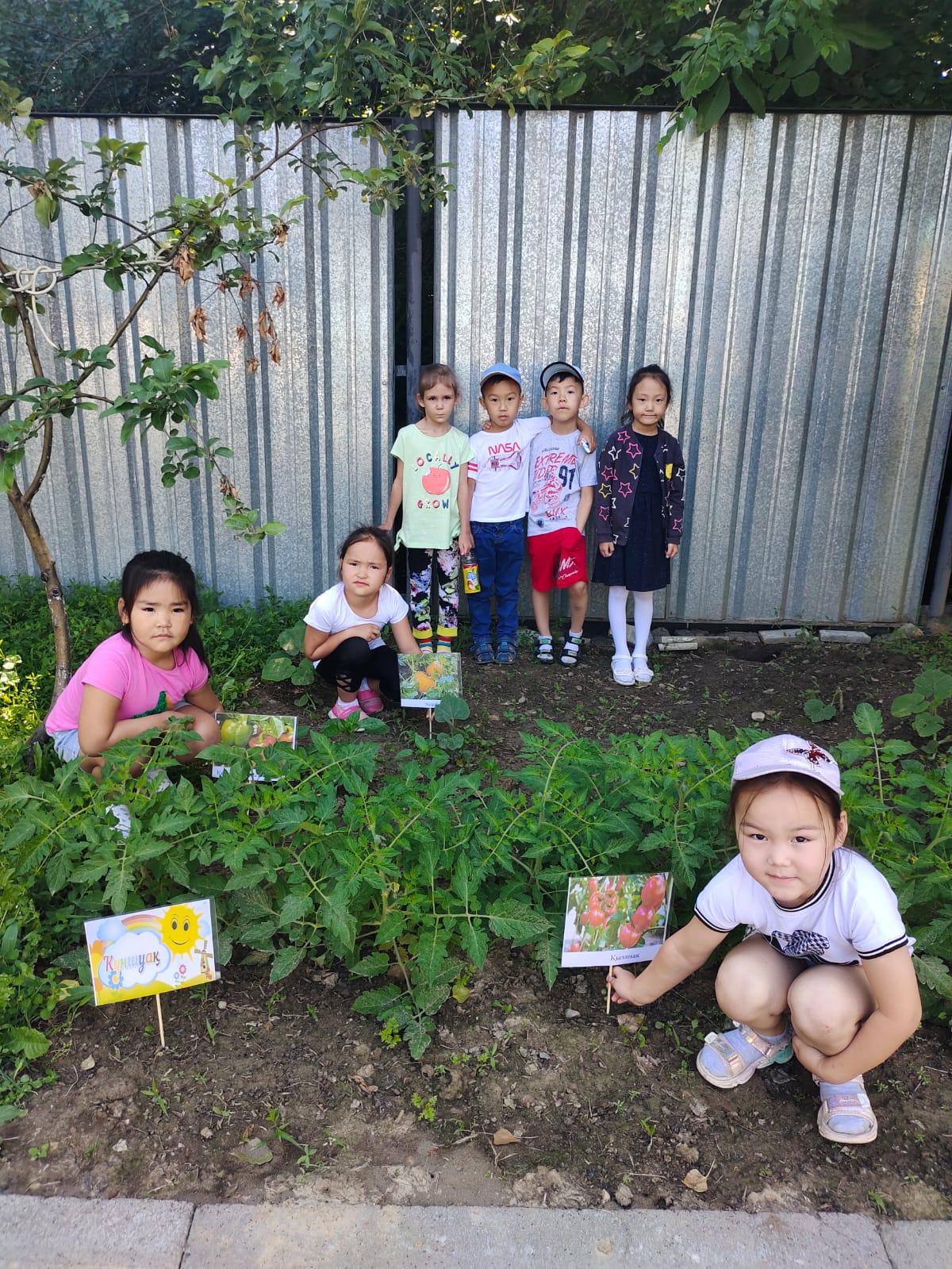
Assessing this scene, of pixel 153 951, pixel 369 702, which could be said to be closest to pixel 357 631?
pixel 369 702

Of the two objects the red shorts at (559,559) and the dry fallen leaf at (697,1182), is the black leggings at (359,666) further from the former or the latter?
the dry fallen leaf at (697,1182)

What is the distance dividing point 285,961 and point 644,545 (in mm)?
3381

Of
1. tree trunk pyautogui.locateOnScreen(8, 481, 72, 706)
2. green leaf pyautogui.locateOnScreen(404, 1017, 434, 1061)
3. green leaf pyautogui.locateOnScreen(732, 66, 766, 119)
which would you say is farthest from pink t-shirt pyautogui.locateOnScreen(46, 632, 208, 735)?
green leaf pyautogui.locateOnScreen(732, 66, 766, 119)

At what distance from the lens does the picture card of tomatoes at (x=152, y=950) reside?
87.3 inches

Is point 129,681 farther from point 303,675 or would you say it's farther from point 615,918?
point 615,918

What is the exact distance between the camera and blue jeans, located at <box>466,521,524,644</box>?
5156 mm

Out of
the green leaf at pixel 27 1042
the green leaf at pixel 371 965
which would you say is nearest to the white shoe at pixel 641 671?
the green leaf at pixel 371 965

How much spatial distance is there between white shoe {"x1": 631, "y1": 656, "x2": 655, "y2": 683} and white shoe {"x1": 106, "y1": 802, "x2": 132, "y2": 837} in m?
3.08

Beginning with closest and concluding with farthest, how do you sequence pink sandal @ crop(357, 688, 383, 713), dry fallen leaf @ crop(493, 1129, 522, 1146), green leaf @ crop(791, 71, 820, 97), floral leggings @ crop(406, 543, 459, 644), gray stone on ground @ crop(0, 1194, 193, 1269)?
gray stone on ground @ crop(0, 1194, 193, 1269) → dry fallen leaf @ crop(493, 1129, 522, 1146) → pink sandal @ crop(357, 688, 383, 713) → green leaf @ crop(791, 71, 820, 97) → floral leggings @ crop(406, 543, 459, 644)

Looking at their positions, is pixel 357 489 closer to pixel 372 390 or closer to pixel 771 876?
pixel 372 390

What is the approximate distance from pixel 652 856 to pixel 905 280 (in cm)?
410

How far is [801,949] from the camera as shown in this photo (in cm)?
221

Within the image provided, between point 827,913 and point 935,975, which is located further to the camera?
point 935,975

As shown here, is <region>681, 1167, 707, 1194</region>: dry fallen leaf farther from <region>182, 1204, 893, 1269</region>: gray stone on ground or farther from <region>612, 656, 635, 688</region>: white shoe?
<region>612, 656, 635, 688</region>: white shoe
